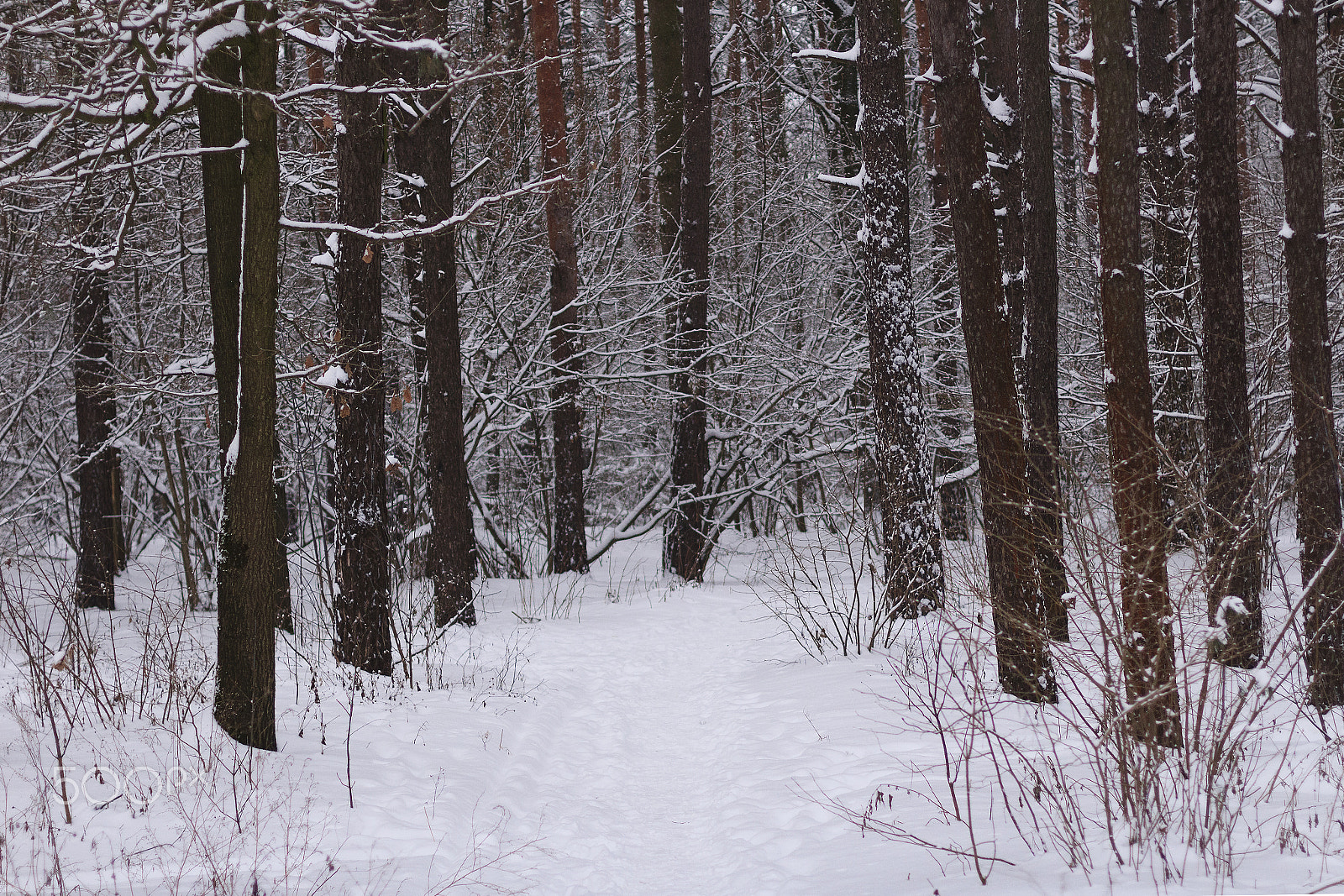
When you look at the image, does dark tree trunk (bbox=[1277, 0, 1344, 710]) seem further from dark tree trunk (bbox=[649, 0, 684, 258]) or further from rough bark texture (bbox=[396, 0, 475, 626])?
dark tree trunk (bbox=[649, 0, 684, 258])

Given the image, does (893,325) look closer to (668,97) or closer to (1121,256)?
(1121,256)

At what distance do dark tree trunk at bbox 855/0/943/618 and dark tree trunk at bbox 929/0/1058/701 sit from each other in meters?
1.82

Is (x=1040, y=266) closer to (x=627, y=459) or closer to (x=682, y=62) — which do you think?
(x=682, y=62)

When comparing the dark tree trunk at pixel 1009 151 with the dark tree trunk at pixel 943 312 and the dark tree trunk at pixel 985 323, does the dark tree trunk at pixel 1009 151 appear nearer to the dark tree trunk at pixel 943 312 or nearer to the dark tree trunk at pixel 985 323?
the dark tree trunk at pixel 943 312

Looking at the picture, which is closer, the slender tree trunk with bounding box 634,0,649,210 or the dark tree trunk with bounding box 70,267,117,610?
the dark tree trunk with bounding box 70,267,117,610

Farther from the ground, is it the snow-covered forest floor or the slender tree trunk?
the slender tree trunk

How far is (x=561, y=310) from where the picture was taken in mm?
12602

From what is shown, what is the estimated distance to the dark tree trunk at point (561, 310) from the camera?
40.6ft

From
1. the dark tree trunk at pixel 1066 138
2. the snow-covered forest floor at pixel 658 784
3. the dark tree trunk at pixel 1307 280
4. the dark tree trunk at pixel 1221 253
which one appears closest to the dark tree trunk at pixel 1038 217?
the dark tree trunk at pixel 1221 253

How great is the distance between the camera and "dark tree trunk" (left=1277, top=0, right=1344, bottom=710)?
22.4ft

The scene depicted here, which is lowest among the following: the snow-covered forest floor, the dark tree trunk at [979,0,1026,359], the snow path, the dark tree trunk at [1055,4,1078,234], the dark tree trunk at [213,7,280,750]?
the snow path

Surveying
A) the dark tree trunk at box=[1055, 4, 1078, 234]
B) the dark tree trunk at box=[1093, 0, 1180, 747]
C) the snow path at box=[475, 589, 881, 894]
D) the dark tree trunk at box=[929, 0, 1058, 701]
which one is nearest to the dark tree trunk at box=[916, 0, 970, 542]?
the dark tree trunk at box=[1055, 4, 1078, 234]

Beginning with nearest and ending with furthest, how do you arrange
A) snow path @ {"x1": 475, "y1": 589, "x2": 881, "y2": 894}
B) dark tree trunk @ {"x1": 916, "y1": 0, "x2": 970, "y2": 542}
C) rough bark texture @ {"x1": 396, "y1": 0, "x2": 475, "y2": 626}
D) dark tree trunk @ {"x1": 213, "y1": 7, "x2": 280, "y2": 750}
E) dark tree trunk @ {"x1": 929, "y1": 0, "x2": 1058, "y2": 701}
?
snow path @ {"x1": 475, "y1": 589, "x2": 881, "y2": 894} → dark tree trunk @ {"x1": 213, "y1": 7, "x2": 280, "y2": 750} → dark tree trunk @ {"x1": 929, "y1": 0, "x2": 1058, "y2": 701} → rough bark texture @ {"x1": 396, "y1": 0, "x2": 475, "y2": 626} → dark tree trunk @ {"x1": 916, "y1": 0, "x2": 970, "y2": 542}

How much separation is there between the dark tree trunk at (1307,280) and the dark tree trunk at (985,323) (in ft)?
8.38
